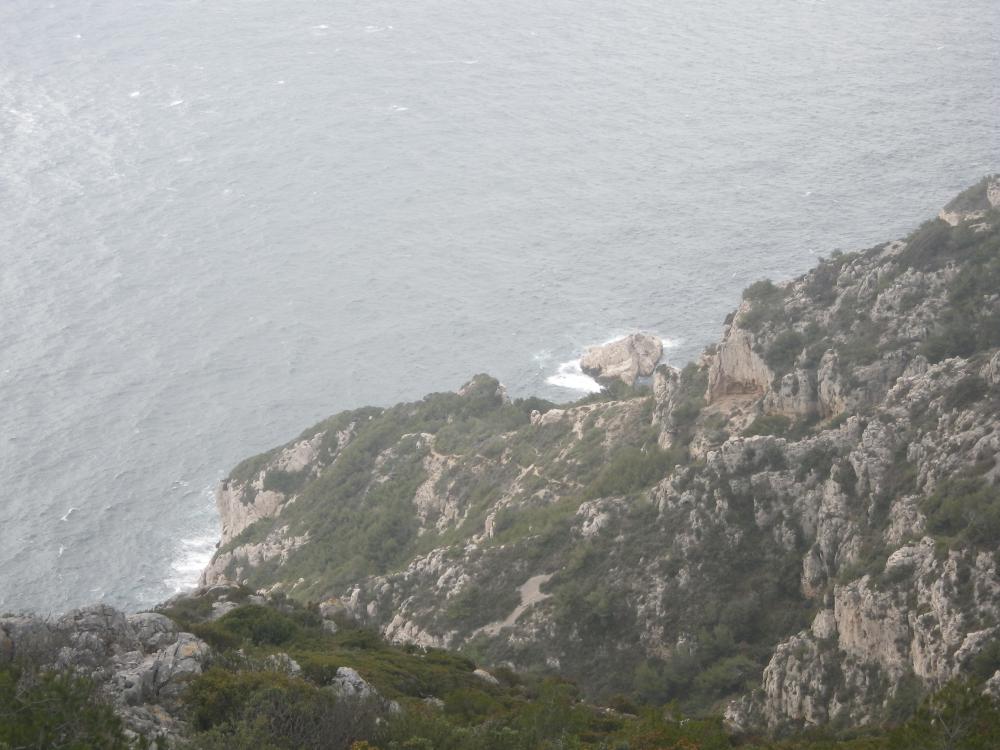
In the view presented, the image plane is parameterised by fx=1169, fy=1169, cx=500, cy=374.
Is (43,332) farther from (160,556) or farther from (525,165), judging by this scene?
(525,165)

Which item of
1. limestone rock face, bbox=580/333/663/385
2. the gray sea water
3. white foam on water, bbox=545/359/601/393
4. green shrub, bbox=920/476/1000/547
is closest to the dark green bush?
green shrub, bbox=920/476/1000/547

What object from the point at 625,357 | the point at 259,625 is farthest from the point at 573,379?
the point at 259,625

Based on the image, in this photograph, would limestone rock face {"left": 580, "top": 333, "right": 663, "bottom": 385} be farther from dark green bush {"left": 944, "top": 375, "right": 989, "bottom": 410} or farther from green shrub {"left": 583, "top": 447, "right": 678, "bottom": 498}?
dark green bush {"left": 944, "top": 375, "right": 989, "bottom": 410}

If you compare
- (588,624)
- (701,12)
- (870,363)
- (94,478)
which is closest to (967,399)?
(870,363)

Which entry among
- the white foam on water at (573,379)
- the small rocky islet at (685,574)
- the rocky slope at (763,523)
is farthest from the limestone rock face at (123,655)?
the white foam on water at (573,379)

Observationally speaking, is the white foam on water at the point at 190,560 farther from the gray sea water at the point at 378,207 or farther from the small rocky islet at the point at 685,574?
the small rocky islet at the point at 685,574

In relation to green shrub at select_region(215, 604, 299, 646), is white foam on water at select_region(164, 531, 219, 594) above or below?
below
